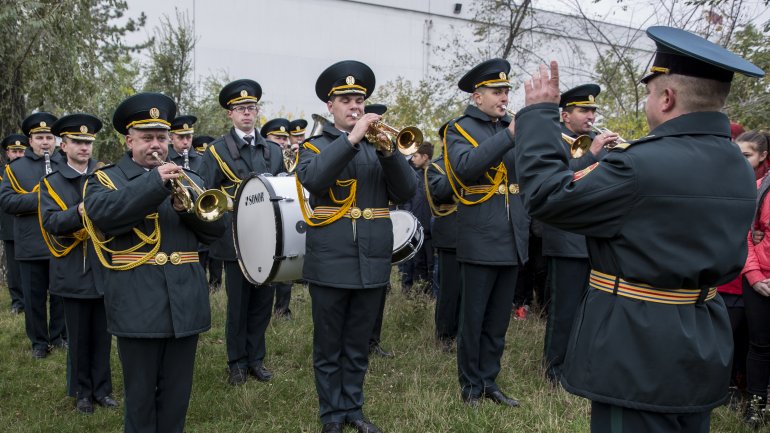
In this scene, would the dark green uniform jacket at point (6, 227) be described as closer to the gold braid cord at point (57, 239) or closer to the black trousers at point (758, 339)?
the gold braid cord at point (57, 239)

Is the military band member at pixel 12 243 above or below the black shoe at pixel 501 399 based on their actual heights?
above

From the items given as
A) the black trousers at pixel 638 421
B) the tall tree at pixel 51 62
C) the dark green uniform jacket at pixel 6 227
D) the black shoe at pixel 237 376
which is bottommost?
the black shoe at pixel 237 376

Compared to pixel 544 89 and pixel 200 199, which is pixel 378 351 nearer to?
pixel 200 199

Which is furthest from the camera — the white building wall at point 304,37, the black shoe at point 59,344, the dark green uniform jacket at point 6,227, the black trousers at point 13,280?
the white building wall at point 304,37

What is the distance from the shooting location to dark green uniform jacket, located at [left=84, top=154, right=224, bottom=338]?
3.65m

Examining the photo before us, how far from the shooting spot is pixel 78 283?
5.36 m

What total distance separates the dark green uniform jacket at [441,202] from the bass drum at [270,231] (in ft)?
5.30

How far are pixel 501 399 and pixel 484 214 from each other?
1453 mm

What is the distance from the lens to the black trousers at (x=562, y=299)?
5594 millimetres

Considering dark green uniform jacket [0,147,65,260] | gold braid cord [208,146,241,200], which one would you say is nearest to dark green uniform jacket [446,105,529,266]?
gold braid cord [208,146,241,200]

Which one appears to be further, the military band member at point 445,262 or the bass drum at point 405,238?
the military band member at point 445,262

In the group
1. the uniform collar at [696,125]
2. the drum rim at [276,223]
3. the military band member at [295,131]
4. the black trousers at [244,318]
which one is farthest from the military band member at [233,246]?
the uniform collar at [696,125]

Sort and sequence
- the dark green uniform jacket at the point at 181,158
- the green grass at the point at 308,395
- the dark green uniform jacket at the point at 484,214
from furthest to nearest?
the dark green uniform jacket at the point at 181,158 < the dark green uniform jacket at the point at 484,214 < the green grass at the point at 308,395

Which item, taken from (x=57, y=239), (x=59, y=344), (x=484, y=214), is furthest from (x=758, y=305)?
(x=59, y=344)
